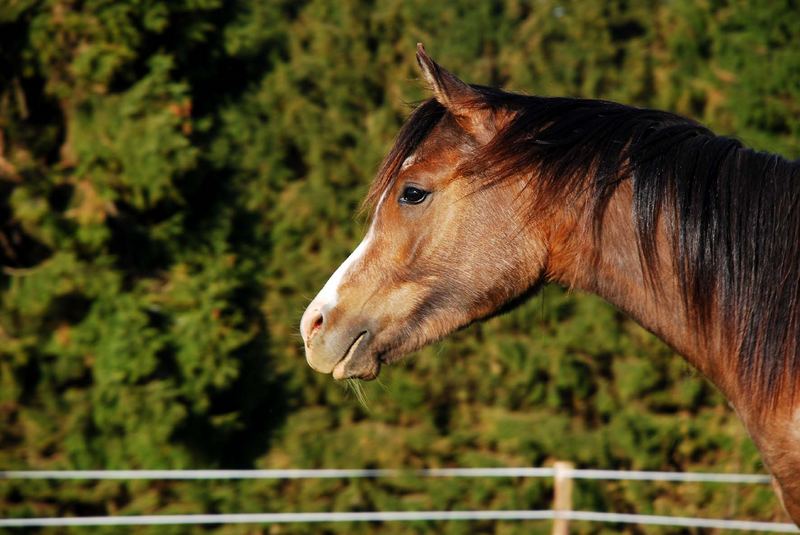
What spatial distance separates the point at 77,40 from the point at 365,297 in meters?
3.75

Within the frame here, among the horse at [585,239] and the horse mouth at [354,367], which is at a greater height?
the horse at [585,239]

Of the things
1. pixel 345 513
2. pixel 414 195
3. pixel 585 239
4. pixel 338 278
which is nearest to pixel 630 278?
pixel 585 239

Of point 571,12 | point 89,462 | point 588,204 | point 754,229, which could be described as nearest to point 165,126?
point 89,462

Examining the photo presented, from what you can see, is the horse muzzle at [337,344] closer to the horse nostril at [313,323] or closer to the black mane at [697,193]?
the horse nostril at [313,323]

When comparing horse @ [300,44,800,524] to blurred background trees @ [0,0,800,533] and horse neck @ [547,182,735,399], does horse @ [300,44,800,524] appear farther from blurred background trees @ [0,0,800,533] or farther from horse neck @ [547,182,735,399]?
blurred background trees @ [0,0,800,533]

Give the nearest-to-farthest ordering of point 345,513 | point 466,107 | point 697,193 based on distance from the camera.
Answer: point 697,193 → point 466,107 → point 345,513

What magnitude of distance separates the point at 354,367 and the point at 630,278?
0.90m

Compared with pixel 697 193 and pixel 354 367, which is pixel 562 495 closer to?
pixel 354 367

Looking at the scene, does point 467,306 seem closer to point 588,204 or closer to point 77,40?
point 588,204

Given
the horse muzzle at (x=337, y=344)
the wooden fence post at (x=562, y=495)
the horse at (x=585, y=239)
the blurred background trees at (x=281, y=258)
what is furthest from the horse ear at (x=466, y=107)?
the blurred background trees at (x=281, y=258)

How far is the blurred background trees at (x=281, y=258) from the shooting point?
18.5 feet

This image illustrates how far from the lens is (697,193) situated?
8.16 ft

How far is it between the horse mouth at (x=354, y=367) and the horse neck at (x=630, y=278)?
0.66m

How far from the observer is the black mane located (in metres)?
2.38
